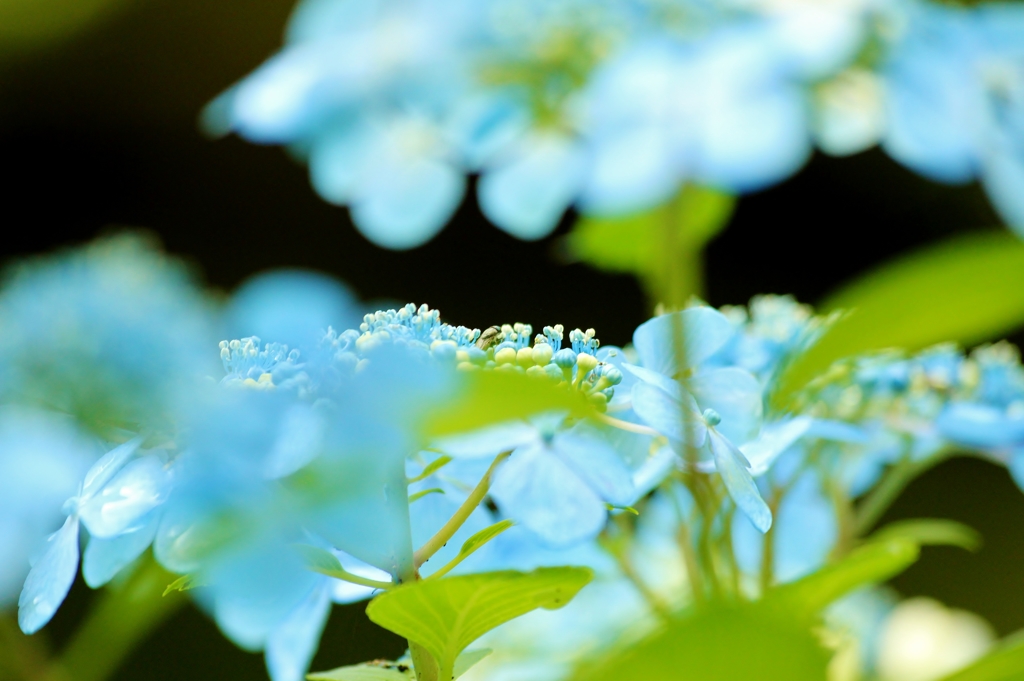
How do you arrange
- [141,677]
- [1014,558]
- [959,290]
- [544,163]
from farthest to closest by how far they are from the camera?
[1014,558]
[141,677]
[544,163]
[959,290]

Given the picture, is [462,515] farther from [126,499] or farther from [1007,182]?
[1007,182]

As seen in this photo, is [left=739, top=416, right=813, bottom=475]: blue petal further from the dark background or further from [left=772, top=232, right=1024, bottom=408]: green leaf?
the dark background

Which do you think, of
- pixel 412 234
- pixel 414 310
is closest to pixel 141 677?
pixel 412 234

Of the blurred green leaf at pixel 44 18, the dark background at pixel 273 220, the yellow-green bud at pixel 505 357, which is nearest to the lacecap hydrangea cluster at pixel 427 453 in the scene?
the yellow-green bud at pixel 505 357

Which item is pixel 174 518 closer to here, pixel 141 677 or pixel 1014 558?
pixel 141 677

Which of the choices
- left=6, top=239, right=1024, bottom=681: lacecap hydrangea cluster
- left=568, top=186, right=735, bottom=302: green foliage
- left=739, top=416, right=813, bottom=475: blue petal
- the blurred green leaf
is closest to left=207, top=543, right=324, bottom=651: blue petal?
left=6, top=239, right=1024, bottom=681: lacecap hydrangea cluster
